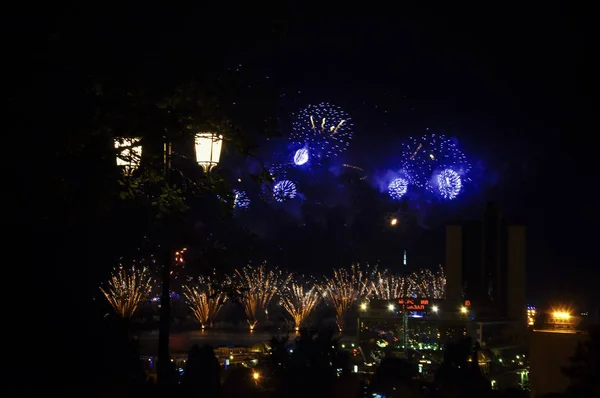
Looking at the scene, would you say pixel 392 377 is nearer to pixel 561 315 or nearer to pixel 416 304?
pixel 561 315

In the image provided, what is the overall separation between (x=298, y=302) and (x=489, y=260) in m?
16.2

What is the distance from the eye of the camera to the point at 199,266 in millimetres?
10133

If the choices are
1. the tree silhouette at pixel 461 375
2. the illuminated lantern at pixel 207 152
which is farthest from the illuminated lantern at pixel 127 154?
the tree silhouette at pixel 461 375

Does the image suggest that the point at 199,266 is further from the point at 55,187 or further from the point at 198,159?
the point at 55,187

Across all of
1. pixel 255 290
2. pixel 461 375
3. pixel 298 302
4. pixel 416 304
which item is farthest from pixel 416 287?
pixel 461 375

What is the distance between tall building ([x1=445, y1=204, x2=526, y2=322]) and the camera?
50.7m

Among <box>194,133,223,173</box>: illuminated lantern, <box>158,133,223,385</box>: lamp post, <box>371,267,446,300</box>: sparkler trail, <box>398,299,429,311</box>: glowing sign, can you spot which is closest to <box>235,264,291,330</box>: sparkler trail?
<box>371,267,446,300</box>: sparkler trail

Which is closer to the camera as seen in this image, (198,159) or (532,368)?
(198,159)

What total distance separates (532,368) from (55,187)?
7527mm

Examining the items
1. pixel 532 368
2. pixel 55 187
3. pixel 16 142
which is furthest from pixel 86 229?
pixel 532 368

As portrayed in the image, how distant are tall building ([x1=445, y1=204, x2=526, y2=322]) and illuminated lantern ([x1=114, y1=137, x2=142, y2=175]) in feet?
141

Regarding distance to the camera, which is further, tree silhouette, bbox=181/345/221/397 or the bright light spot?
the bright light spot

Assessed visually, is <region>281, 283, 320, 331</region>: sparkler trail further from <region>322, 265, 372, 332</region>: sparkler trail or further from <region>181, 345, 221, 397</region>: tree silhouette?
<region>181, 345, 221, 397</region>: tree silhouette

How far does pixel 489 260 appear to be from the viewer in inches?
2056
